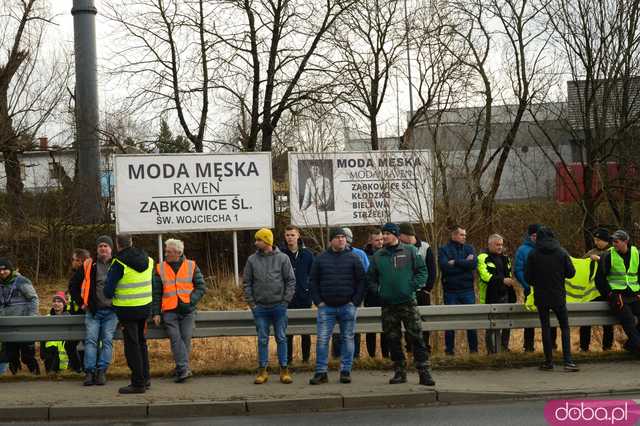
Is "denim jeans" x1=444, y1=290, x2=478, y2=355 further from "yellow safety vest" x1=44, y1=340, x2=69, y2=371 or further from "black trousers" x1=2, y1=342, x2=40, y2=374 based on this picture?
"black trousers" x1=2, y1=342, x2=40, y2=374

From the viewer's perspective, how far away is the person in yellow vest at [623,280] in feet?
35.9

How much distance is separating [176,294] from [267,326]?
47.1 inches

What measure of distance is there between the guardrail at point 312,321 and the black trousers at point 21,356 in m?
0.42

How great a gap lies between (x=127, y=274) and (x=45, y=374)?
2274mm

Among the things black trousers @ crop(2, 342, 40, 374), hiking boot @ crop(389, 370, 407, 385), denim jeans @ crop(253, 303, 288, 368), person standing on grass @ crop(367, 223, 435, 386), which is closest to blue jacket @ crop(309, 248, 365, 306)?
person standing on grass @ crop(367, 223, 435, 386)

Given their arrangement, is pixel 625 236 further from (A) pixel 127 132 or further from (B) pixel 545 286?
(A) pixel 127 132

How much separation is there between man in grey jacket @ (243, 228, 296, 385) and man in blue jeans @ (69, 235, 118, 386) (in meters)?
1.79

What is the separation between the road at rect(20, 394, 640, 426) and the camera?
7.94 metres

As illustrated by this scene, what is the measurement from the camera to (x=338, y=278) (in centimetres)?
954

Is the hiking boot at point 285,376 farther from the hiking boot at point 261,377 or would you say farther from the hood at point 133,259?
the hood at point 133,259

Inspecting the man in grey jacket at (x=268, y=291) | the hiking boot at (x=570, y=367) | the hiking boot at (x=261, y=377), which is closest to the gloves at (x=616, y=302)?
the hiking boot at (x=570, y=367)

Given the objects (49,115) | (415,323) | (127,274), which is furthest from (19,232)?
(415,323)

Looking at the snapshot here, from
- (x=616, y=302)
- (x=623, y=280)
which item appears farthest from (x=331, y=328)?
(x=623, y=280)

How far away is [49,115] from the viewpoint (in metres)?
22.0
